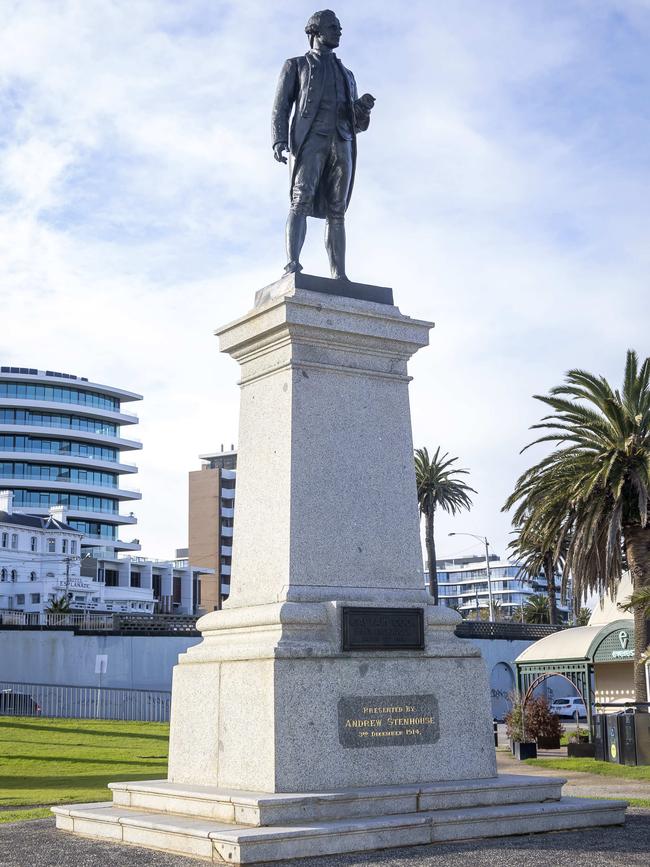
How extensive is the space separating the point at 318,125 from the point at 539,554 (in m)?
53.0

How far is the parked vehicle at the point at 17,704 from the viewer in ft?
150

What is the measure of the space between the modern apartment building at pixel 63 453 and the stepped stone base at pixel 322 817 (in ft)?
412

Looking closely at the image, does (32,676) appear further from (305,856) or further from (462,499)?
(305,856)

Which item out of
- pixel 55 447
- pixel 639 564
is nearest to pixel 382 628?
pixel 639 564

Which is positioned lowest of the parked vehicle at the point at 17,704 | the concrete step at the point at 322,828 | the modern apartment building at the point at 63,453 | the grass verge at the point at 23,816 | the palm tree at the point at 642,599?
the grass verge at the point at 23,816

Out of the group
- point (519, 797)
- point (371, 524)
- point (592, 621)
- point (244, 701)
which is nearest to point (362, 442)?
point (371, 524)

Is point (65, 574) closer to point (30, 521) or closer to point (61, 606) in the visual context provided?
point (30, 521)

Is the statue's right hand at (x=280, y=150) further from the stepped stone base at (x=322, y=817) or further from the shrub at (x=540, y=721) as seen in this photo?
the shrub at (x=540, y=721)

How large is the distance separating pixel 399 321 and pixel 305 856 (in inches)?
214

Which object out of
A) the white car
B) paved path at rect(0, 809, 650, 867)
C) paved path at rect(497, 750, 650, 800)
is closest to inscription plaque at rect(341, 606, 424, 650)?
paved path at rect(0, 809, 650, 867)

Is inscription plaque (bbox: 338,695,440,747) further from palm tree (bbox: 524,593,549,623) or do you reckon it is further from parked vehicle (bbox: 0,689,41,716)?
palm tree (bbox: 524,593,549,623)

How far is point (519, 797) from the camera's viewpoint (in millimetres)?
10219

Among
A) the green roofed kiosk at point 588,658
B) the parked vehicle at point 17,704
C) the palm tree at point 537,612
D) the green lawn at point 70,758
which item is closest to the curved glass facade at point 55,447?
the palm tree at point 537,612

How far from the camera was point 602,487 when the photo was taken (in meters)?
33.2
